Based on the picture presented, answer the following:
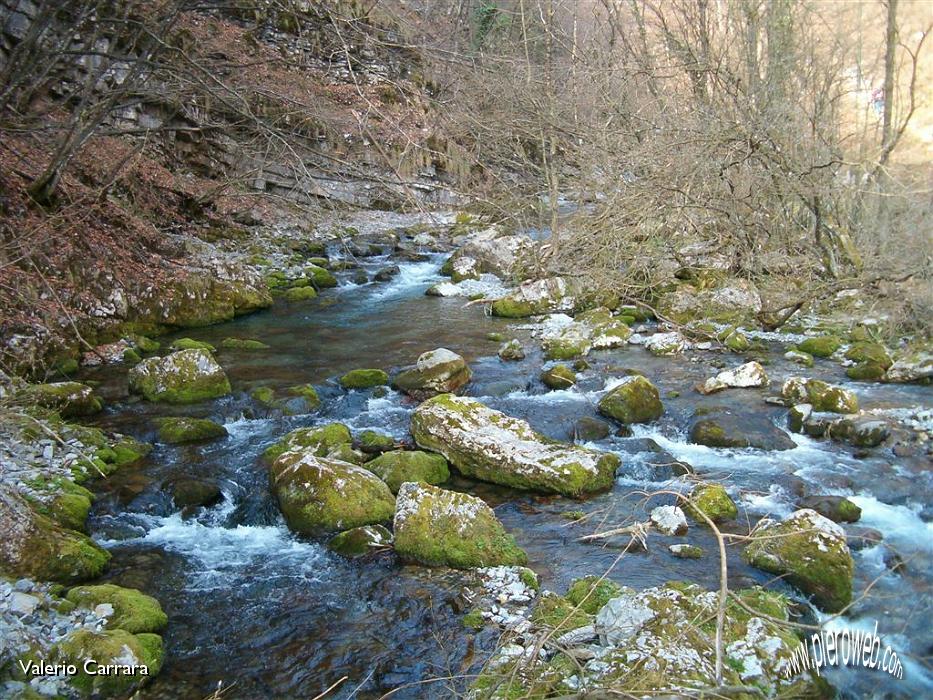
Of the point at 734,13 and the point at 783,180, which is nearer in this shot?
the point at 783,180

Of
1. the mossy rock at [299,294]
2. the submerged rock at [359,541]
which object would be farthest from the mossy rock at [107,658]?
the mossy rock at [299,294]

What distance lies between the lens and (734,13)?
8.55m

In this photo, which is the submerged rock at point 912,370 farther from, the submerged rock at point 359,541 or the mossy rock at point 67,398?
the mossy rock at point 67,398

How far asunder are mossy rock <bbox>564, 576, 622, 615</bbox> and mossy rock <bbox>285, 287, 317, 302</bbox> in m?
10.3

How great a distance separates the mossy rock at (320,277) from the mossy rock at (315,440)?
26.0 ft

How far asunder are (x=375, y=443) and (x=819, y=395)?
5098mm

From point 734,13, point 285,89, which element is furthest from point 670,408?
point 285,89

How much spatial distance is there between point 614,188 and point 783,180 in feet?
6.07

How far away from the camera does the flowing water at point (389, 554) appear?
4.36 meters

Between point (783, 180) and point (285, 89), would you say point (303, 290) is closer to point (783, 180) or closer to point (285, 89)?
point (285, 89)

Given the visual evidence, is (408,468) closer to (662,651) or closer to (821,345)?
(662,651)

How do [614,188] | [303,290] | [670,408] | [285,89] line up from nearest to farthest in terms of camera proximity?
[614,188], [670,408], [285,89], [303,290]

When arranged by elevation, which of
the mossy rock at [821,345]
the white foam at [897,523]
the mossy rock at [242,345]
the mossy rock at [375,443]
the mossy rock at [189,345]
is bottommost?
the white foam at [897,523]

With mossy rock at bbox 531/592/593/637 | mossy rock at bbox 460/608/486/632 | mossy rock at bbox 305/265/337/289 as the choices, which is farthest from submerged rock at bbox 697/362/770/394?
mossy rock at bbox 305/265/337/289
